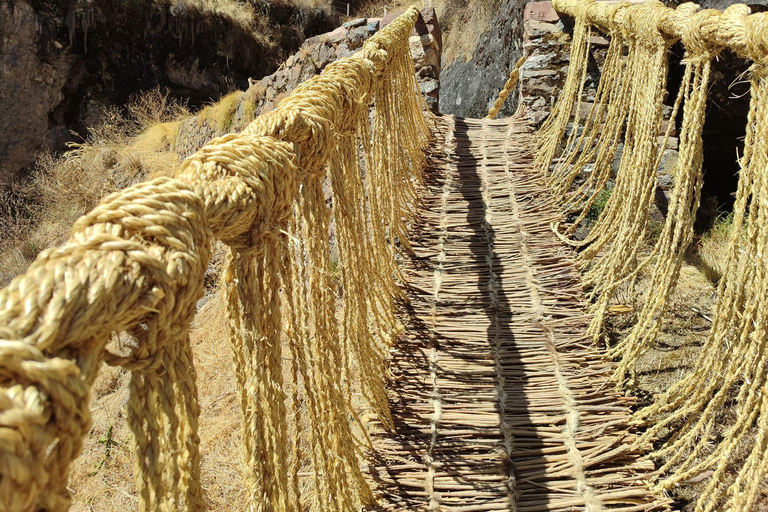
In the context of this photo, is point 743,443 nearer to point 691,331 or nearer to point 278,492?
point 691,331

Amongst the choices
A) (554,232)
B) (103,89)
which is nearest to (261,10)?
(103,89)

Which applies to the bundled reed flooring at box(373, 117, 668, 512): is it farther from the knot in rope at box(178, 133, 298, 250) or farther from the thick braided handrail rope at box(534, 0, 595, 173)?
the knot in rope at box(178, 133, 298, 250)

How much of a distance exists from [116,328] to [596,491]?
57.7 inches

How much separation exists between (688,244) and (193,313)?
179 centimetres

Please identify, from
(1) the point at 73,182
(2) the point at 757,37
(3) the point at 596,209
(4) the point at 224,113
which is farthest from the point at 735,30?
(1) the point at 73,182

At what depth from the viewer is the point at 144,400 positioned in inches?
26.3

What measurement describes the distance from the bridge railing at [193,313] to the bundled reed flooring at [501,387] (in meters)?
0.20

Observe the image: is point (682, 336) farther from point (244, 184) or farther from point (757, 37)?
point (244, 184)

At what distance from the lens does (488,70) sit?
7512 millimetres

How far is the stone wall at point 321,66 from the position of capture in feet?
16.6

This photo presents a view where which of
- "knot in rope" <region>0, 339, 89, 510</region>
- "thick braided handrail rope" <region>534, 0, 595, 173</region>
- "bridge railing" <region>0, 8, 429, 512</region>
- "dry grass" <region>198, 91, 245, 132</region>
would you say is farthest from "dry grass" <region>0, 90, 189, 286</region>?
"knot in rope" <region>0, 339, 89, 510</region>

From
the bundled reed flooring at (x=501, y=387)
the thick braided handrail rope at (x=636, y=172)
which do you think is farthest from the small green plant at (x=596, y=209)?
the thick braided handrail rope at (x=636, y=172)

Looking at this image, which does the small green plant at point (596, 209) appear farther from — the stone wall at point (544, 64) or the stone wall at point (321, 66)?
the stone wall at point (321, 66)

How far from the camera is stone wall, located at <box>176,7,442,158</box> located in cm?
506
